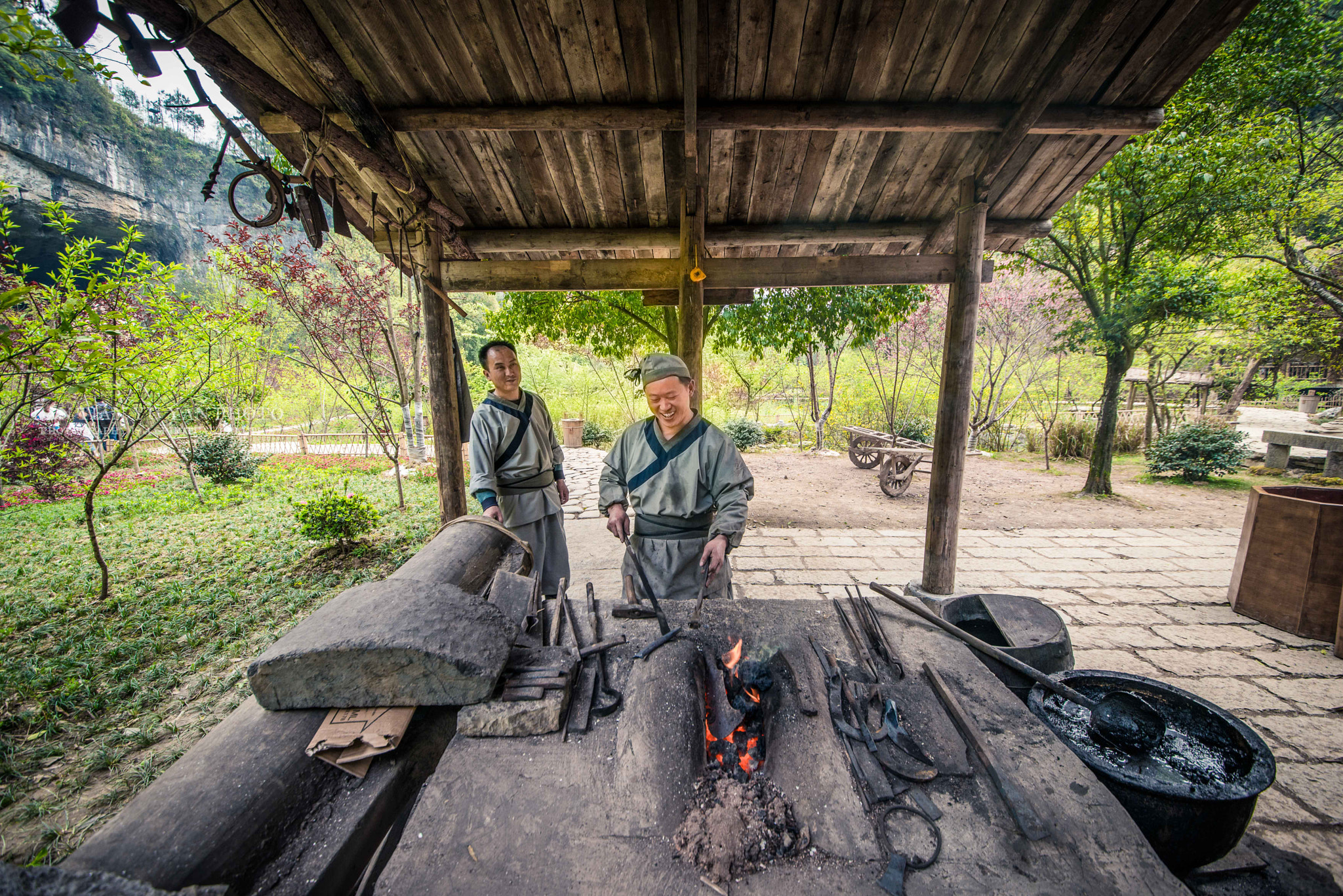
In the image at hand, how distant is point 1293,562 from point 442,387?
6784mm

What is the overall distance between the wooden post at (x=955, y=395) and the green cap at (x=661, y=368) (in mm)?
1925

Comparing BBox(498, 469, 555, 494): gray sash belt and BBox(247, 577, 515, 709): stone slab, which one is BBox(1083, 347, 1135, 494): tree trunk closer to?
BBox(498, 469, 555, 494): gray sash belt

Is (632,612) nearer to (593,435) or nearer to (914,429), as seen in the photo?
(914,429)

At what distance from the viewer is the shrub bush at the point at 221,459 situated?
962cm

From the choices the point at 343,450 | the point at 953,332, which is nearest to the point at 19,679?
the point at 953,332

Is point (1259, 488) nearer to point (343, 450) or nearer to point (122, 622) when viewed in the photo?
point (122, 622)

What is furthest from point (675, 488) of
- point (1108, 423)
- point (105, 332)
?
point (1108, 423)

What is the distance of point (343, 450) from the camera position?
14367 mm

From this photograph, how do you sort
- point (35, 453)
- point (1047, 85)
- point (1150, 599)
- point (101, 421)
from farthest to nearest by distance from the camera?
point (101, 421) < point (35, 453) < point (1150, 599) < point (1047, 85)

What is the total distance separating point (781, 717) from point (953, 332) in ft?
10.0

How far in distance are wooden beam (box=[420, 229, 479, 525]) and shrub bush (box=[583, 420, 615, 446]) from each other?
1060 cm

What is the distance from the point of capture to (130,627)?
4023 mm

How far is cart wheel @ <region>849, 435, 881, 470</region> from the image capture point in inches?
408

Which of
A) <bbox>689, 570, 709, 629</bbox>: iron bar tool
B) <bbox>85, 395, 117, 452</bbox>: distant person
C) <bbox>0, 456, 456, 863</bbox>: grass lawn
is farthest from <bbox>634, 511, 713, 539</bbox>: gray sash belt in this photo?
<bbox>85, 395, 117, 452</bbox>: distant person
